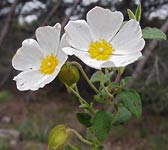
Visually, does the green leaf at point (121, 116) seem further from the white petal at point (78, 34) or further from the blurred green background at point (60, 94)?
the blurred green background at point (60, 94)

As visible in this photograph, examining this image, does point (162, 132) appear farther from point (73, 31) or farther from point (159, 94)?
point (73, 31)

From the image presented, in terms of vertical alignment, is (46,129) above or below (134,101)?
below

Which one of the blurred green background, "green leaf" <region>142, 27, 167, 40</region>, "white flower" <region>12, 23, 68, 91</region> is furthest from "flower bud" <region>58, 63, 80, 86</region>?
the blurred green background

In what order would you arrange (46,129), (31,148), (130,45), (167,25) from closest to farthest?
(130,45) < (167,25) < (31,148) < (46,129)

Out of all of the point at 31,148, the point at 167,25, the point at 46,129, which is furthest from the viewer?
the point at 46,129

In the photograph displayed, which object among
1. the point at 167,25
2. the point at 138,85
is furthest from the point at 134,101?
the point at 138,85

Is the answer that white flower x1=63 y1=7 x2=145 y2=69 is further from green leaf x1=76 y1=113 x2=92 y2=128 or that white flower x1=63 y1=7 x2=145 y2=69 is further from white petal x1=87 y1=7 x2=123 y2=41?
green leaf x1=76 y1=113 x2=92 y2=128
